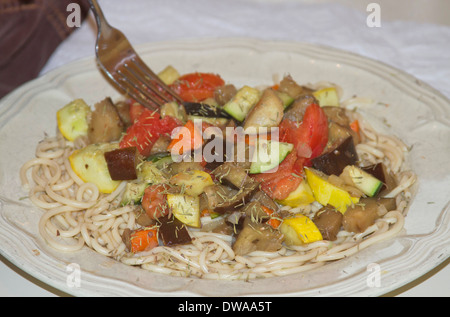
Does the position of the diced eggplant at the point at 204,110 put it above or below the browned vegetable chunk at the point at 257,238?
above

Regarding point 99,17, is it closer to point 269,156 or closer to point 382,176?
point 269,156

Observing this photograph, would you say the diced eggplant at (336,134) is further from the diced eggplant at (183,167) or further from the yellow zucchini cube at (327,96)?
the diced eggplant at (183,167)

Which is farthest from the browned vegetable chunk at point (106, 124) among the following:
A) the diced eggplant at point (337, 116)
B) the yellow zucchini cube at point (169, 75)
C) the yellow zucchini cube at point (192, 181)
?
the diced eggplant at point (337, 116)

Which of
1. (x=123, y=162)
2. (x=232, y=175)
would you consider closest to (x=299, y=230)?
(x=232, y=175)

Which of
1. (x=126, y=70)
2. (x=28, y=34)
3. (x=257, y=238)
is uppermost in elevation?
(x=28, y=34)

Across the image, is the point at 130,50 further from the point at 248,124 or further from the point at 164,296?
the point at 164,296

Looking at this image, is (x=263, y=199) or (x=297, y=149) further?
(x=297, y=149)
